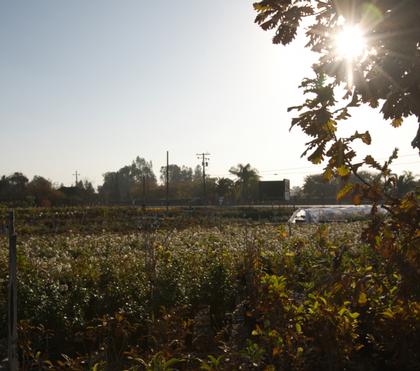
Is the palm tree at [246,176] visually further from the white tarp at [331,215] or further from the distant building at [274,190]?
the white tarp at [331,215]

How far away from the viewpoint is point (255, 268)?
5730 millimetres

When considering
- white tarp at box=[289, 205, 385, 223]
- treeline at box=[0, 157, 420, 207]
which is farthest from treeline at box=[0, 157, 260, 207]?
white tarp at box=[289, 205, 385, 223]

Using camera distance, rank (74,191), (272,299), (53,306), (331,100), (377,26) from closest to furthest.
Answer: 1. (377,26)
2. (331,100)
3. (272,299)
4. (53,306)
5. (74,191)

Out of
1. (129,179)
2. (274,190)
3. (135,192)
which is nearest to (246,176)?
(274,190)

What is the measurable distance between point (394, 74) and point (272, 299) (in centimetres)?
258

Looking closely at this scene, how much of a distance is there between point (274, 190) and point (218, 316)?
58.0 m

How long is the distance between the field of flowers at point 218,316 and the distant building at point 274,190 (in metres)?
54.5

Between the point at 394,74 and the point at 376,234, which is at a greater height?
the point at 394,74

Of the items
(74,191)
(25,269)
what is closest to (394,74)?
(25,269)

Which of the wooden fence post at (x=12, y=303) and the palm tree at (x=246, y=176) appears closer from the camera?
the wooden fence post at (x=12, y=303)

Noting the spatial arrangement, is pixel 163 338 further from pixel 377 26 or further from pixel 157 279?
pixel 377 26

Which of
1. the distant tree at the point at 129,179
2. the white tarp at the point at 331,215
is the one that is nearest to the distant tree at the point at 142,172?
the distant tree at the point at 129,179

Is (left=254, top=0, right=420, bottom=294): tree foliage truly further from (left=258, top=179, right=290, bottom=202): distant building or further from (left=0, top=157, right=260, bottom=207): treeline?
(left=258, top=179, right=290, bottom=202): distant building

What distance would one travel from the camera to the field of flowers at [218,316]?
10.7 ft
